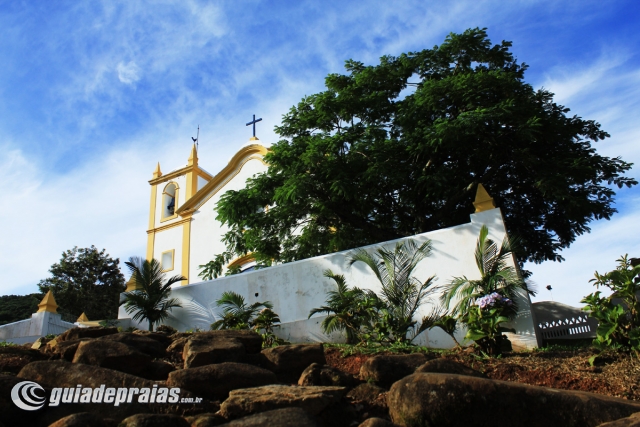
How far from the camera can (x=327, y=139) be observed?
12.8 m

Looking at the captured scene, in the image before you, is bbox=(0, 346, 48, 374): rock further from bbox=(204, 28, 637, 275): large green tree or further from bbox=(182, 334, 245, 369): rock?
bbox=(204, 28, 637, 275): large green tree

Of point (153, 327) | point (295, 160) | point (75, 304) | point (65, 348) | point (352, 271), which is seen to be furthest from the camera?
point (75, 304)

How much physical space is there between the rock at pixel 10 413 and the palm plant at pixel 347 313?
514cm

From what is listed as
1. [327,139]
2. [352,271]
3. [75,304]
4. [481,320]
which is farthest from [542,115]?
[75,304]

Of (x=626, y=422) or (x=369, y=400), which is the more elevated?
(x=369, y=400)

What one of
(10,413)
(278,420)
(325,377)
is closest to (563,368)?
(325,377)

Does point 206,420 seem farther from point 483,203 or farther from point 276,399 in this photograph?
point 483,203

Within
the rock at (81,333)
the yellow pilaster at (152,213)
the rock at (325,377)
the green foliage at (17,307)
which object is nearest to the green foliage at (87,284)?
the green foliage at (17,307)

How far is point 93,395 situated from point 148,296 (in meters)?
7.51

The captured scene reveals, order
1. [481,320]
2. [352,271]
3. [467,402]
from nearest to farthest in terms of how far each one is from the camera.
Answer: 1. [467,402]
2. [481,320]
3. [352,271]

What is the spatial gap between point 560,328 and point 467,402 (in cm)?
638

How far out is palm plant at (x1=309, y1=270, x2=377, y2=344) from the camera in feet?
29.2

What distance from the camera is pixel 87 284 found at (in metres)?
25.2

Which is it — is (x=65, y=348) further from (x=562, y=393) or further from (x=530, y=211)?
(x=530, y=211)
